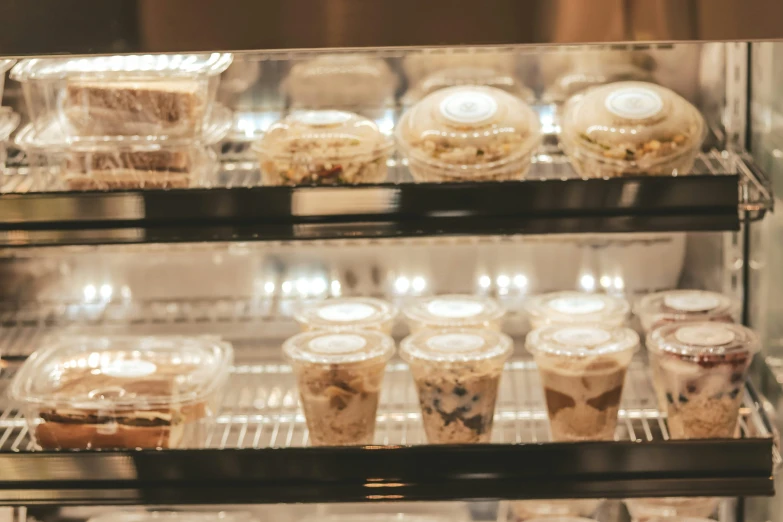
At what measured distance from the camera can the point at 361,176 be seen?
140cm

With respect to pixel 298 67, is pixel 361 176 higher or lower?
lower

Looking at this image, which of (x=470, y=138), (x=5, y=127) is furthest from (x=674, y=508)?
(x=5, y=127)

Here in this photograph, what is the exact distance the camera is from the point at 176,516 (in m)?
1.71

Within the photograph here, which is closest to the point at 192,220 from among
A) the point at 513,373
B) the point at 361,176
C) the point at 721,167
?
the point at 361,176

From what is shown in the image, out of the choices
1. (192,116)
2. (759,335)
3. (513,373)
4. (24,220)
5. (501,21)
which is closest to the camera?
(501,21)

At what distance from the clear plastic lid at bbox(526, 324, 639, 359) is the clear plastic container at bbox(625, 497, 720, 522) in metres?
0.31

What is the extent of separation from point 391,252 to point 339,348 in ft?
0.99

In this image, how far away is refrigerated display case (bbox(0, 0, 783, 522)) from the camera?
1263 mm

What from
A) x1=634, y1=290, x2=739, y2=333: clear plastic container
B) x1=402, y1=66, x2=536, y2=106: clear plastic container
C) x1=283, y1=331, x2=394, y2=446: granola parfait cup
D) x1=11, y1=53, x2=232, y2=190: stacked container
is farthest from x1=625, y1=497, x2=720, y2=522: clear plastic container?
x1=11, y1=53, x2=232, y2=190: stacked container

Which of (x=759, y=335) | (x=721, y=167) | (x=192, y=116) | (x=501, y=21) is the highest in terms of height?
(x=501, y=21)

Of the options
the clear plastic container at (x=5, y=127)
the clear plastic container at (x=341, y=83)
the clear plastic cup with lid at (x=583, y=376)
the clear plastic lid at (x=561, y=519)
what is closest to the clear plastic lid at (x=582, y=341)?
the clear plastic cup with lid at (x=583, y=376)

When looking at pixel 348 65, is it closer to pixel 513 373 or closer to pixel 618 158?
pixel 618 158

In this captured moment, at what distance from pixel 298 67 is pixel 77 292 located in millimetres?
572

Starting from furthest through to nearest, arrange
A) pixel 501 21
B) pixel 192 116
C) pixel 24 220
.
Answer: pixel 192 116, pixel 24 220, pixel 501 21
